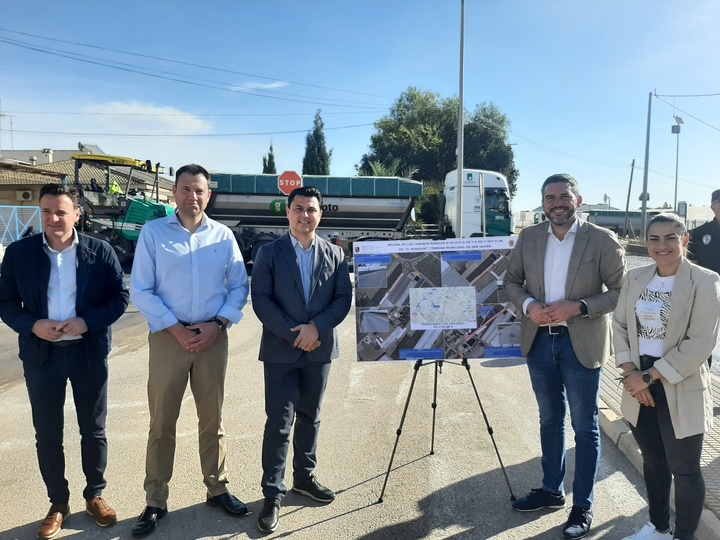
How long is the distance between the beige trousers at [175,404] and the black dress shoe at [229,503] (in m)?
0.04

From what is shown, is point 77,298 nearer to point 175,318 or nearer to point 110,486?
point 175,318

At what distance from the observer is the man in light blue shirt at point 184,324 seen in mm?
3203

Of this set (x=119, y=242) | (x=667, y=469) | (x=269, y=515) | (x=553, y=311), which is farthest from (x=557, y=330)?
(x=119, y=242)

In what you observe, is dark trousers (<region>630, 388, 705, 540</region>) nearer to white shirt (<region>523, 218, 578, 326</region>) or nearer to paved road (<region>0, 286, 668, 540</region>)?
paved road (<region>0, 286, 668, 540</region>)

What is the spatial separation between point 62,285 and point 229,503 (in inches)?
68.6

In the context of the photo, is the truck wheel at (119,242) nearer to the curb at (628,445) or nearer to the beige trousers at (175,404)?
the beige trousers at (175,404)

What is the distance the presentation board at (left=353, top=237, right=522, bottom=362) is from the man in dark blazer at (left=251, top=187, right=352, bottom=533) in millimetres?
218

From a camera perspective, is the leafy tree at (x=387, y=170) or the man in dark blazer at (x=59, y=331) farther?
the leafy tree at (x=387, y=170)

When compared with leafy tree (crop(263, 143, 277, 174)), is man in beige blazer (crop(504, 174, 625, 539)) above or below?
below

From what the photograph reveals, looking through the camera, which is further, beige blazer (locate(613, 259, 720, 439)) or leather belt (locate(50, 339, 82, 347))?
leather belt (locate(50, 339, 82, 347))

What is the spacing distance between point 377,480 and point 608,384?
3.22 m

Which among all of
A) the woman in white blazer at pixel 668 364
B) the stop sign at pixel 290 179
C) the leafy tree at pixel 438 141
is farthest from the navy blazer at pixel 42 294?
the leafy tree at pixel 438 141

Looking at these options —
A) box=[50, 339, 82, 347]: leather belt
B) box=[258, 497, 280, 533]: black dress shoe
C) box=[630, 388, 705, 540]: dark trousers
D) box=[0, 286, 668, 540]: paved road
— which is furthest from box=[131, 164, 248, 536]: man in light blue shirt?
box=[630, 388, 705, 540]: dark trousers

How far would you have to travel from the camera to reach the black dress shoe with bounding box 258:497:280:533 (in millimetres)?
3100
